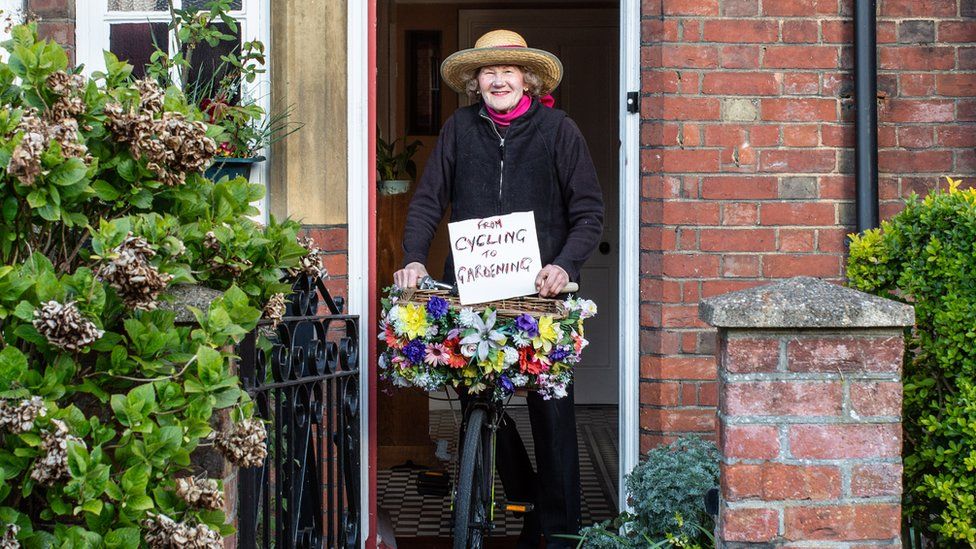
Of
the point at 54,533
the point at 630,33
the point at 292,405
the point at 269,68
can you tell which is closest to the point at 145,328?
the point at 54,533

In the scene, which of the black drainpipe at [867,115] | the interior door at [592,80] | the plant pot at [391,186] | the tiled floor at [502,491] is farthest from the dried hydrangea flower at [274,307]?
the interior door at [592,80]

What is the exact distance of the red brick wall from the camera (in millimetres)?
4215

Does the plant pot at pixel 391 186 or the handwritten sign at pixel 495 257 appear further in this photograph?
the plant pot at pixel 391 186

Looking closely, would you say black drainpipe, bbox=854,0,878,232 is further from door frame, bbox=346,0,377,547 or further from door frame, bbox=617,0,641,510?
door frame, bbox=346,0,377,547

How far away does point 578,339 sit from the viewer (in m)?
3.60

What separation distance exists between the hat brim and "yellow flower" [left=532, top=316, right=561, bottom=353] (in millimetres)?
998

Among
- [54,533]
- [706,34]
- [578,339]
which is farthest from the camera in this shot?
[706,34]

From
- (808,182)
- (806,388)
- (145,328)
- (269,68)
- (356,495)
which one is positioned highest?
(269,68)

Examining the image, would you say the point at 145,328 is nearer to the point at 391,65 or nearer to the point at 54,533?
the point at 54,533

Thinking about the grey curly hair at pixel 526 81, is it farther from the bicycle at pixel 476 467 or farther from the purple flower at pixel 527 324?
the purple flower at pixel 527 324

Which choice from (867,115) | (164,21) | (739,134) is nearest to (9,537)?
(164,21)

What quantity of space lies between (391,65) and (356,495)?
4067 mm

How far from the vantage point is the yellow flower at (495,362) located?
11.4 feet

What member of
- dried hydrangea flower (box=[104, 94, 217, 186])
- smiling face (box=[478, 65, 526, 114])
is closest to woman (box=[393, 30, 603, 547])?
smiling face (box=[478, 65, 526, 114])
